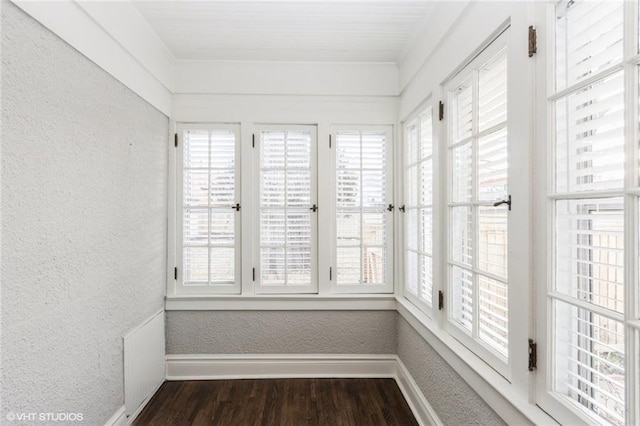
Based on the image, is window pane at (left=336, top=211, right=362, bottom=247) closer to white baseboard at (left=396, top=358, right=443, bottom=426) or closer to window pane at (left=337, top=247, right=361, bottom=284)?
window pane at (left=337, top=247, right=361, bottom=284)

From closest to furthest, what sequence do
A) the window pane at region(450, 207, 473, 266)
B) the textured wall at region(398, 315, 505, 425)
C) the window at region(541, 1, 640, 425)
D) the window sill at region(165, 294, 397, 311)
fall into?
the window at region(541, 1, 640, 425)
the textured wall at region(398, 315, 505, 425)
the window pane at region(450, 207, 473, 266)
the window sill at region(165, 294, 397, 311)

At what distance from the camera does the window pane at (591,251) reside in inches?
34.4

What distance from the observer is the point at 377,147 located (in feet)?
8.88

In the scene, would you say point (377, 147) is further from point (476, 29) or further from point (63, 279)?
point (63, 279)

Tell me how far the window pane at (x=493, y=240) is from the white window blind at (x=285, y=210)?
4.63 feet

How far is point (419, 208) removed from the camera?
226 centimetres

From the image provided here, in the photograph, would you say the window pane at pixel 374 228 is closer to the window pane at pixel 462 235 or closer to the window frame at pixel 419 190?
the window frame at pixel 419 190

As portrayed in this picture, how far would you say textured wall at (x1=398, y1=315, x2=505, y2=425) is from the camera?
1.45 m

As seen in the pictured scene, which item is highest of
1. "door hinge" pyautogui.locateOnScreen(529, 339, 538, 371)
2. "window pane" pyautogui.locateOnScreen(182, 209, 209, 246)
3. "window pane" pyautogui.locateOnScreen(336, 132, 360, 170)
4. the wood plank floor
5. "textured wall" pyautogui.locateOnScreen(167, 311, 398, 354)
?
"window pane" pyautogui.locateOnScreen(336, 132, 360, 170)

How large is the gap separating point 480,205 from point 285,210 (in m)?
1.56

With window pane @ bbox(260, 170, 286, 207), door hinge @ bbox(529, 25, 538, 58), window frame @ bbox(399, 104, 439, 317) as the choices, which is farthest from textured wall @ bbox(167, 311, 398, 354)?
door hinge @ bbox(529, 25, 538, 58)

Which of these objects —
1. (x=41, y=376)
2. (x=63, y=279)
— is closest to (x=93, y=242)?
(x=63, y=279)

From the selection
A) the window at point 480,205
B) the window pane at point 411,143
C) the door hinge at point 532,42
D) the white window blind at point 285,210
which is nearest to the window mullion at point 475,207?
the window at point 480,205

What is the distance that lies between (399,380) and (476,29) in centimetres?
235
